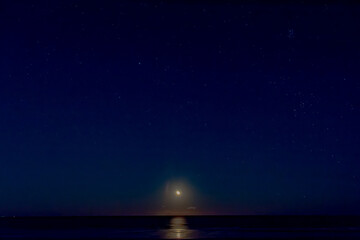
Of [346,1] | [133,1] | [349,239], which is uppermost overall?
[349,239]

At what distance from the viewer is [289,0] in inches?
212

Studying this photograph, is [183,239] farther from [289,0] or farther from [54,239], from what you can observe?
[289,0]

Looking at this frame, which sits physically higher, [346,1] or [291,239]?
[291,239]

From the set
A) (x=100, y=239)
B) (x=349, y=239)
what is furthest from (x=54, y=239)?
(x=349, y=239)

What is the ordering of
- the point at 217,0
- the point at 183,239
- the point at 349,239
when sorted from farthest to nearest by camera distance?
the point at 183,239
the point at 349,239
the point at 217,0

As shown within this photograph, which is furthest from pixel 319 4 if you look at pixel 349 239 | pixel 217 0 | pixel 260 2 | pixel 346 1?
pixel 349 239

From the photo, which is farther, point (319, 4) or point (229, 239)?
point (229, 239)

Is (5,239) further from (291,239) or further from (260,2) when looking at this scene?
(260,2)

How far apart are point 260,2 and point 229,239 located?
18281 mm

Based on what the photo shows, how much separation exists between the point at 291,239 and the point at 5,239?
507 inches

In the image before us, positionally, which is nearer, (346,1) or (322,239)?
(346,1)

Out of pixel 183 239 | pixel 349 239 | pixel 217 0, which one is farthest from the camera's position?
pixel 183 239

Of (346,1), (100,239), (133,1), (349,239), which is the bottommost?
(346,1)

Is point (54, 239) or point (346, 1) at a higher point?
point (54, 239)
